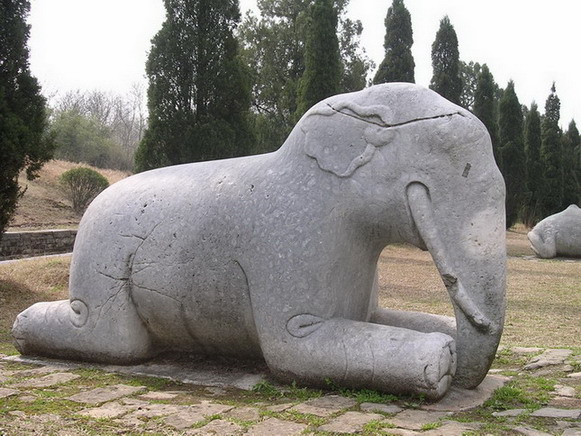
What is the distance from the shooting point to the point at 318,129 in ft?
13.9

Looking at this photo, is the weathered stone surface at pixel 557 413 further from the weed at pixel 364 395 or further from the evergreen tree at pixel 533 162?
the evergreen tree at pixel 533 162

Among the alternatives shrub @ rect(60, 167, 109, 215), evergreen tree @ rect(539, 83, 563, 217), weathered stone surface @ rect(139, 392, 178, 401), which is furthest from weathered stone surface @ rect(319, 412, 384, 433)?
evergreen tree @ rect(539, 83, 563, 217)

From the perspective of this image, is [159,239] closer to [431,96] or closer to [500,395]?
A: [431,96]

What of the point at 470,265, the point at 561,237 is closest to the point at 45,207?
the point at 561,237

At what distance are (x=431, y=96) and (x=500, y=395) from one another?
1.77 metres

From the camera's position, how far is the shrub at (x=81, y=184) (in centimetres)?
2070

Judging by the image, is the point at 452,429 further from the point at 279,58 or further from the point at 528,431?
the point at 279,58

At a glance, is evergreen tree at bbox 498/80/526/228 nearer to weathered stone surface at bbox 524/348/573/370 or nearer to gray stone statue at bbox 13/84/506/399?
weathered stone surface at bbox 524/348/573/370

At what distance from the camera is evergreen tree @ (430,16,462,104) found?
22.6m

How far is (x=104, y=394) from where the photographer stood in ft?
13.1

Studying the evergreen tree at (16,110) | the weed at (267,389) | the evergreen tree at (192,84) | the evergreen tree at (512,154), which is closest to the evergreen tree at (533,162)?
the evergreen tree at (512,154)

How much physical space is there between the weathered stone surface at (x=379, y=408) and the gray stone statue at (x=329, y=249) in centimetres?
13

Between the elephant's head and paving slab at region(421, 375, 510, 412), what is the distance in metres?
0.07

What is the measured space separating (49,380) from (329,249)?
192cm
